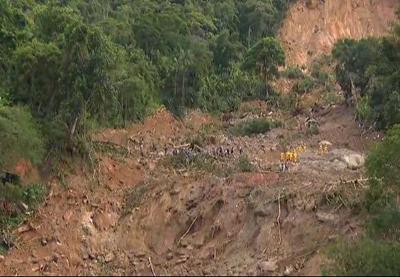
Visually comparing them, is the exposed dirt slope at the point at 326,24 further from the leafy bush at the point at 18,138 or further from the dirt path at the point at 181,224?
the leafy bush at the point at 18,138

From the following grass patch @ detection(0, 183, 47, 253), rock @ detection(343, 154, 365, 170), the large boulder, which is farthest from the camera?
the large boulder

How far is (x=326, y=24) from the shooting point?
164ft

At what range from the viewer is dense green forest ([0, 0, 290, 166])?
16.7 metres

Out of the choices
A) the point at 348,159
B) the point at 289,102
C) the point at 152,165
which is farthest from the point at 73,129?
the point at 289,102

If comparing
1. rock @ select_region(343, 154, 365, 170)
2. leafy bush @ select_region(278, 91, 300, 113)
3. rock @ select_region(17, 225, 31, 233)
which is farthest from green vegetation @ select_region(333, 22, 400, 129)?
rock @ select_region(17, 225, 31, 233)

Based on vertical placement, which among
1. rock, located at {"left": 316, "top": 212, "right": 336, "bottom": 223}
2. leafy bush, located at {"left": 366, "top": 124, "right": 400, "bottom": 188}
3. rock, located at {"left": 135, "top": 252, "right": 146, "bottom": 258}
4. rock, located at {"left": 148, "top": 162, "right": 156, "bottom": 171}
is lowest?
rock, located at {"left": 135, "top": 252, "right": 146, "bottom": 258}

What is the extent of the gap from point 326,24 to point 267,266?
4033 cm

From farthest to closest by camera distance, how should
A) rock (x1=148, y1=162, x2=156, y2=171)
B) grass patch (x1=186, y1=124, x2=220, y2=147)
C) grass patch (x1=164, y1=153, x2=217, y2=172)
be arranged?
grass patch (x1=186, y1=124, x2=220, y2=147) < rock (x1=148, y1=162, x2=156, y2=171) < grass patch (x1=164, y1=153, x2=217, y2=172)

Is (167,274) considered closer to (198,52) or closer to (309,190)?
(309,190)

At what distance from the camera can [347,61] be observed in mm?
32312

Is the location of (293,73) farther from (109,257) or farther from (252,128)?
(109,257)

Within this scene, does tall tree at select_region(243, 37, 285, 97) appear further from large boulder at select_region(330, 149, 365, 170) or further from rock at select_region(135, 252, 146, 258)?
rock at select_region(135, 252, 146, 258)

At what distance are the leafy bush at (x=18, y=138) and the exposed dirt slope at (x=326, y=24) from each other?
3168 cm

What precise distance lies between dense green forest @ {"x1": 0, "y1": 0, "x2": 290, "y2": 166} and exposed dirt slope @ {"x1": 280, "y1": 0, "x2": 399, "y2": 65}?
4.72ft
